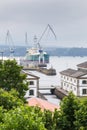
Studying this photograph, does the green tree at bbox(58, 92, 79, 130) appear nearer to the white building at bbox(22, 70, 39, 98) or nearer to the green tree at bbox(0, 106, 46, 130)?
the green tree at bbox(0, 106, 46, 130)

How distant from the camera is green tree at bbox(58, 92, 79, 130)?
48.1ft

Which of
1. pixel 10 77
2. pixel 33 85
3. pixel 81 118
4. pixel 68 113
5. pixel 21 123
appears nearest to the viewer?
pixel 21 123

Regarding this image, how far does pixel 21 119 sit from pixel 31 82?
26375mm

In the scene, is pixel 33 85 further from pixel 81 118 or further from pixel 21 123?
pixel 21 123

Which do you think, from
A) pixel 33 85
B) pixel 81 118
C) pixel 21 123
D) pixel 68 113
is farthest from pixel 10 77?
pixel 33 85

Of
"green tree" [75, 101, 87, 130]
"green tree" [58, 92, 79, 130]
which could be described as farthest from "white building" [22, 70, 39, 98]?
"green tree" [75, 101, 87, 130]

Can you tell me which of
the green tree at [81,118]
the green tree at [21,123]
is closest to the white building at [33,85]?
the green tree at [81,118]

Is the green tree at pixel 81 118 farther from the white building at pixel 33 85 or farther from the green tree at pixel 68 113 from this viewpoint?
the white building at pixel 33 85

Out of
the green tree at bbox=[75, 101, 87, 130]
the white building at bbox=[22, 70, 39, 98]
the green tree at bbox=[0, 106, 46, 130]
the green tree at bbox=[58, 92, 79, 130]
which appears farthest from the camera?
the white building at bbox=[22, 70, 39, 98]

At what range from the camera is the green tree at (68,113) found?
14672mm

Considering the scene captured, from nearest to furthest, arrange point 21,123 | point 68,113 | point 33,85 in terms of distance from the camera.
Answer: point 21,123 → point 68,113 → point 33,85

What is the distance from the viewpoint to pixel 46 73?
77.2m

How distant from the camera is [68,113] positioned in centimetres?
1513

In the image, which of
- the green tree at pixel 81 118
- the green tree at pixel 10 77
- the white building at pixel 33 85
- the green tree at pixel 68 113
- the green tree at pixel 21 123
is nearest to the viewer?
the green tree at pixel 21 123
